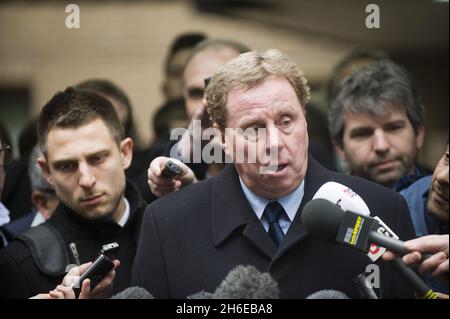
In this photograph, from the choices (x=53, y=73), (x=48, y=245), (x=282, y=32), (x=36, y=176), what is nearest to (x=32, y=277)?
(x=48, y=245)

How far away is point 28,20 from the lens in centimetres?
898

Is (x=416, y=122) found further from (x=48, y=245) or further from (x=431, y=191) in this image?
(x=48, y=245)

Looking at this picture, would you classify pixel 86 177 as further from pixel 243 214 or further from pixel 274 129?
pixel 274 129

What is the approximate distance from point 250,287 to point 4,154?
1770 mm

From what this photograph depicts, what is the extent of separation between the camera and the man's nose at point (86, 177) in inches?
159

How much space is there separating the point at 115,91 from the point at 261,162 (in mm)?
1953

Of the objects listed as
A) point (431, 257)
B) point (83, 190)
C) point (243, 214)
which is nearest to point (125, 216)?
point (83, 190)

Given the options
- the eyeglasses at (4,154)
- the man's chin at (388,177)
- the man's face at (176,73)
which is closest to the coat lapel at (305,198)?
the man's chin at (388,177)

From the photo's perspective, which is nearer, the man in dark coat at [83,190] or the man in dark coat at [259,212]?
the man in dark coat at [259,212]

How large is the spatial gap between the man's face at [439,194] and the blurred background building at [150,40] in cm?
456

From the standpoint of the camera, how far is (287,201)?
3.58 m

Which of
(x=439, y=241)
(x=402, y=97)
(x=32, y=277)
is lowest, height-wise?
(x=32, y=277)

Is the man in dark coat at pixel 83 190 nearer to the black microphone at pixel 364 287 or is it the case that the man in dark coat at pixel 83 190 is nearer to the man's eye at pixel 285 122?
the man's eye at pixel 285 122

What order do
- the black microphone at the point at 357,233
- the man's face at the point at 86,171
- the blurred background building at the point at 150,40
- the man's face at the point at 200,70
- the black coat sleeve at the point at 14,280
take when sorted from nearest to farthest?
the black microphone at the point at 357,233, the black coat sleeve at the point at 14,280, the man's face at the point at 86,171, the man's face at the point at 200,70, the blurred background building at the point at 150,40
